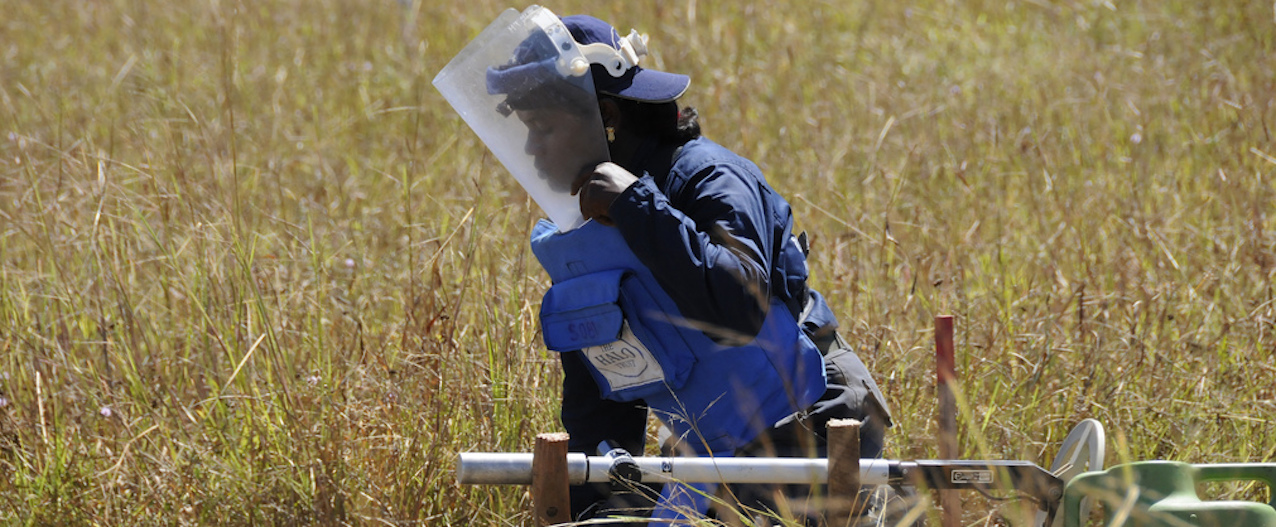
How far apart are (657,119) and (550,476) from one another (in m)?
0.76

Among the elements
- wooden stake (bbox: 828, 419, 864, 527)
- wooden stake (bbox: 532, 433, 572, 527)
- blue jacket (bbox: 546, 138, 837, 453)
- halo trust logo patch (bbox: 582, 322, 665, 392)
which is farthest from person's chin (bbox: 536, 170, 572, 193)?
wooden stake (bbox: 828, 419, 864, 527)

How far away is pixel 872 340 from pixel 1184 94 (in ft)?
9.47

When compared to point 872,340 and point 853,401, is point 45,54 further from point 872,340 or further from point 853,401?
point 853,401

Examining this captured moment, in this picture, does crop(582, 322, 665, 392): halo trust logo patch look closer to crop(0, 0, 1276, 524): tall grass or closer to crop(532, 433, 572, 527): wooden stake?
crop(532, 433, 572, 527): wooden stake

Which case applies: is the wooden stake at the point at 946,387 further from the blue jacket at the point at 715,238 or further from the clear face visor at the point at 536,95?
the clear face visor at the point at 536,95

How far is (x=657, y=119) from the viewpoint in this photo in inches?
86.1

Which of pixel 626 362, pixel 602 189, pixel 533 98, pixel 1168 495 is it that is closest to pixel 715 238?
pixel 602 189

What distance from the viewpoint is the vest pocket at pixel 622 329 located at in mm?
2029

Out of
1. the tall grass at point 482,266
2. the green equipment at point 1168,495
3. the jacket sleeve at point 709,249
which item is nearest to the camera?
the green equipment at point 1168,495

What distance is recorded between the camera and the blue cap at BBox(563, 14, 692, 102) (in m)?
2.08

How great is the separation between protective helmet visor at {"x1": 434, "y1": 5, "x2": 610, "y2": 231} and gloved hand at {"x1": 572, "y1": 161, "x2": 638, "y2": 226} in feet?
0.21

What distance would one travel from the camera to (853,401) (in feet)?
6.95

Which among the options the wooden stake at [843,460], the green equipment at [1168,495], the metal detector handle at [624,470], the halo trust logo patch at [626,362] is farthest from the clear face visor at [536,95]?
the green equipment at [1168,495]

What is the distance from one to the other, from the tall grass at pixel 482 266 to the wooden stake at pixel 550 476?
664 mm
